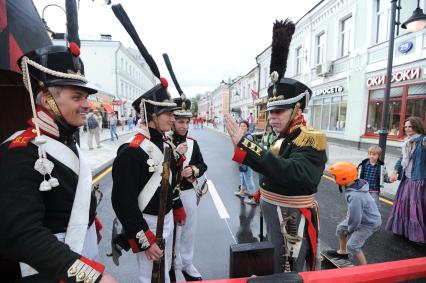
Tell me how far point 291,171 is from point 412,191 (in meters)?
3.57

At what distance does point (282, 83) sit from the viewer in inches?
81.7

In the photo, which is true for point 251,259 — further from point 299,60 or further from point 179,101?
point 299,60

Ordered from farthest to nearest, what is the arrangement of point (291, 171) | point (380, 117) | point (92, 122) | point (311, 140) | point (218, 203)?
point (92, 122) < point (380, 117) < point (218, 203) < point (311, 140) < point (291, 171)

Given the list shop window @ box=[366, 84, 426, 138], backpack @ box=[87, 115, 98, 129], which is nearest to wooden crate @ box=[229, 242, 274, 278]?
shop window @ box=[366, 84, 426, 138]

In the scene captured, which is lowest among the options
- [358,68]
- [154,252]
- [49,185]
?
[154,252]

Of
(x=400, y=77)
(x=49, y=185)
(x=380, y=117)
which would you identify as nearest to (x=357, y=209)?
(x=49, y=185)

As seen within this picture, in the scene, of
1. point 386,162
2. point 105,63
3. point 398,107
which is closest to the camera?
point 386,162

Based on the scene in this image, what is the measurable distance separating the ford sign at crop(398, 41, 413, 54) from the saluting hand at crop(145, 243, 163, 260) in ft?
40.6

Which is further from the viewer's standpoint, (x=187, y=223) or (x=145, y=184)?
(x=187, y=223)

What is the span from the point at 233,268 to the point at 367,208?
2679mm

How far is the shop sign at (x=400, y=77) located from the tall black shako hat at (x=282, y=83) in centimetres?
1057

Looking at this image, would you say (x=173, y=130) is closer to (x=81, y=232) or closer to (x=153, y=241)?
(x=153, y=241)

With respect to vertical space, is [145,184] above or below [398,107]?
below

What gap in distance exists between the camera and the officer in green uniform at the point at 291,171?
181 cm
